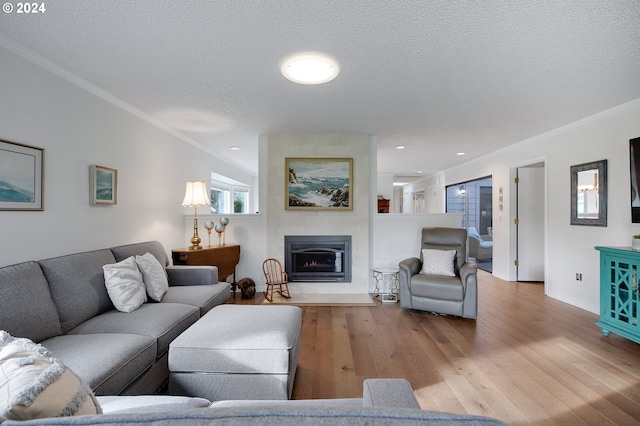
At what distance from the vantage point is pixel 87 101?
2.63m

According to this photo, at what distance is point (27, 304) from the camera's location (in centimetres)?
168

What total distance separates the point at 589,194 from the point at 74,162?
209 inches

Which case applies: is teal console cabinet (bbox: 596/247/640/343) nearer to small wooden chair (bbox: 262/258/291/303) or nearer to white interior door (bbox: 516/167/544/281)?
white interior door (bbox: 516/167/544/281)

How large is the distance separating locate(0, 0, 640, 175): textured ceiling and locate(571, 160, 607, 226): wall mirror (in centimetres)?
63

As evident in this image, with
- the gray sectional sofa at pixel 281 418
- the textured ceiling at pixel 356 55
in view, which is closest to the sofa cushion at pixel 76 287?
the textured ceiling at pixel 356 55

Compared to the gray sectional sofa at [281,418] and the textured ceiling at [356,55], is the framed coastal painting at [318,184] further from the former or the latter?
the gray sectional sofa at [281,418]

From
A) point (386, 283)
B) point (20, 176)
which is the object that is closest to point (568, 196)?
point (386, 283)

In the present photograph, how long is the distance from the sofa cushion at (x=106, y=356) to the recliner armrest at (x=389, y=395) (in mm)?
1194

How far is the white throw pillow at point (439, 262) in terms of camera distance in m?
3.63

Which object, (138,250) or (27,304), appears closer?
(27,304)

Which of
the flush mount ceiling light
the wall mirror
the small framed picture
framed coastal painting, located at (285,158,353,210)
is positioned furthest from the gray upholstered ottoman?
the wall mirror

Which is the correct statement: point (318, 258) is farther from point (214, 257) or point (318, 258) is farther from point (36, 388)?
point (36, 388)

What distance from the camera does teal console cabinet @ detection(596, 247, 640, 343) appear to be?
2570 millimetres

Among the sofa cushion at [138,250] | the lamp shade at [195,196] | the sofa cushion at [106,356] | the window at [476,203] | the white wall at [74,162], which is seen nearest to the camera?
the sofa cushion at [106,356]
